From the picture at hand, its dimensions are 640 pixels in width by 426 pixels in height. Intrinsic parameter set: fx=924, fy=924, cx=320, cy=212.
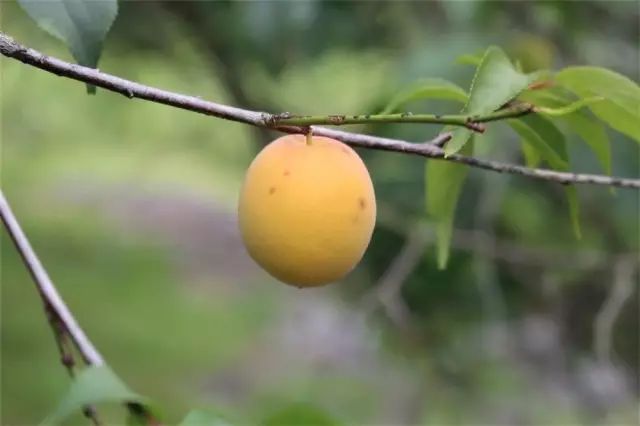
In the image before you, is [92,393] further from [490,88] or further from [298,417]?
[490,88]

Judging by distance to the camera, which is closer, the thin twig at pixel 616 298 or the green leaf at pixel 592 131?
the green leaf at pixel 592 131

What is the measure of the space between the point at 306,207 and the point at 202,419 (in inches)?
6.3

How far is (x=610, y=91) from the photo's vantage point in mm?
636

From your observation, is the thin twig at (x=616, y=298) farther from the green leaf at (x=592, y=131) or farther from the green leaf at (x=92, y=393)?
the green leaf at (x=92, y=393)

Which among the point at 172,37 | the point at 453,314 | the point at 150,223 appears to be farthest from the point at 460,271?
the point at 150,223

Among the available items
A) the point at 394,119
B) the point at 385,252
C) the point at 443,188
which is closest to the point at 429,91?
the point at 443,188

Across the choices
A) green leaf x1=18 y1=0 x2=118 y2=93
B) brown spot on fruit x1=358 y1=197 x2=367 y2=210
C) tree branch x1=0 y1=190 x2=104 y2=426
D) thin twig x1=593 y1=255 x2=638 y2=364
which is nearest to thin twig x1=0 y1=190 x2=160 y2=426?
tree branch x1=0 y1=190 x2=104 y2=426

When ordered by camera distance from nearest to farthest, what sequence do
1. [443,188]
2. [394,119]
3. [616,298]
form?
[394,119], [443,188], [616,298]

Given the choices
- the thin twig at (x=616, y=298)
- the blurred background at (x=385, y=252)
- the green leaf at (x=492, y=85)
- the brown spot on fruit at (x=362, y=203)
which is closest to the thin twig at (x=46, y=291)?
the blurred background at (x=385, y=252)

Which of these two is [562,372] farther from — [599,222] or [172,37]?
[172,37]

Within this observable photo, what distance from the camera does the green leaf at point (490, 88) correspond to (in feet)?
1.84

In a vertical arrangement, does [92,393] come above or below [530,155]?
below

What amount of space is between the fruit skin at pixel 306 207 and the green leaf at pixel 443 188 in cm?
12

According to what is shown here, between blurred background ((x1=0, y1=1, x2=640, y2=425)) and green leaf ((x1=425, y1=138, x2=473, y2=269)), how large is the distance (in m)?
0.18
